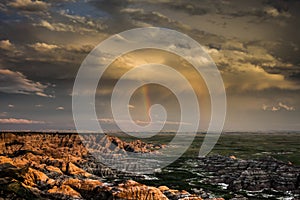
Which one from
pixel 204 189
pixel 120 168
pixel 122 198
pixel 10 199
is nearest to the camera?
pixel 10 199

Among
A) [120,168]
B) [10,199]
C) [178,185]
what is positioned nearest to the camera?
[10,199]

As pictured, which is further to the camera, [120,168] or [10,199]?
[120,168]

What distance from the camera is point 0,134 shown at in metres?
185

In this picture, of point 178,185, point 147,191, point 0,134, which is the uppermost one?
point 0,134

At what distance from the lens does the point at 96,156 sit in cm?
18538

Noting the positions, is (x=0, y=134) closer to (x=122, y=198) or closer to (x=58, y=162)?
(x=58, y=162)

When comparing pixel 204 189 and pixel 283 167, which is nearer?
pixel 204 189

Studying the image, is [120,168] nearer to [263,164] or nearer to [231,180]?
[231,180]

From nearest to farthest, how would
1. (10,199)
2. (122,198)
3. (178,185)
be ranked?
(10,199) → (122,198) → (178,185)

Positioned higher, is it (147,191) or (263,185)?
(147,191)

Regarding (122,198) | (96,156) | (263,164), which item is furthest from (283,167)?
(96,156)

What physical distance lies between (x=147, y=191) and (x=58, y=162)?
7171cm

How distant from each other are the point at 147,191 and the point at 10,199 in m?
28.1

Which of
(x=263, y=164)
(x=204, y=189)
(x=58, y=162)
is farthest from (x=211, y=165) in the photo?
(x=58, y=162)
